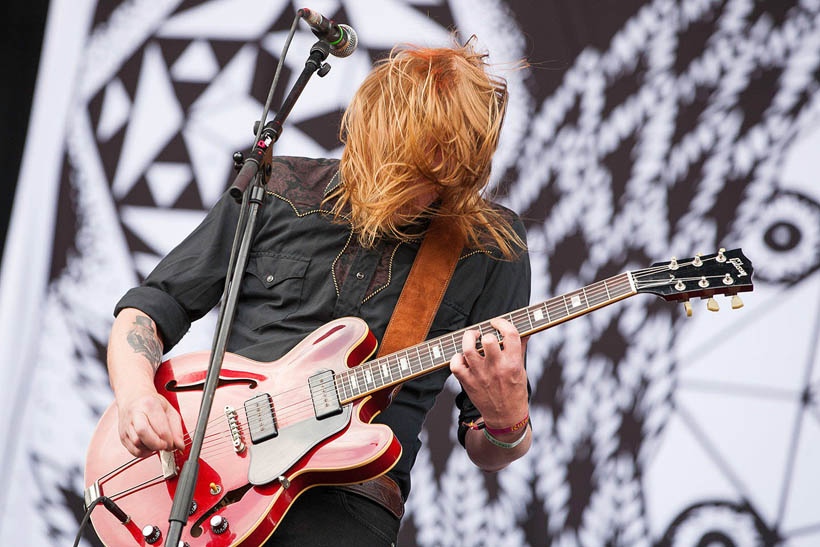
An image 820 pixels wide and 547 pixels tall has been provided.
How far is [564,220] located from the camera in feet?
9.60

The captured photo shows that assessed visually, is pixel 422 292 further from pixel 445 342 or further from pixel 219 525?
pixel 219 525

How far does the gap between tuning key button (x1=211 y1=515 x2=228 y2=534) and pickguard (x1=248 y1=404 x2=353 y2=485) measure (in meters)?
0.09

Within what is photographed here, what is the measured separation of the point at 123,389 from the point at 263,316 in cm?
37

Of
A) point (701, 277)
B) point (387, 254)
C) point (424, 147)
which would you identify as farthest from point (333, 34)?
point (701, 277)

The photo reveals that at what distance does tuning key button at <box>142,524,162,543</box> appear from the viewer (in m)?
1.62

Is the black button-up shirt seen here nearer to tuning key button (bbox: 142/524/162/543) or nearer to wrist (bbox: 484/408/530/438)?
wrist (bbox: 484/408/530/438)

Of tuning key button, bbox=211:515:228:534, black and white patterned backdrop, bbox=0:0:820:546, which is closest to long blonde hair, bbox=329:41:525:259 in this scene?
tuning key button, bbox=211:515:228:534

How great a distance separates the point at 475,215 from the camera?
194 centimetres

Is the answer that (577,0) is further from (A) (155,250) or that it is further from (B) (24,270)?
(B) (24,270)

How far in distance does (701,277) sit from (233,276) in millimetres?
1008

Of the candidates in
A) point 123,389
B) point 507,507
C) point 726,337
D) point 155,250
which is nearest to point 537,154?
point 726,337

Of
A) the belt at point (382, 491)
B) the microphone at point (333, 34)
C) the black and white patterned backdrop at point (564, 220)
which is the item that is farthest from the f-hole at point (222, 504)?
the black and white patterned backdrop at point (564, 220)

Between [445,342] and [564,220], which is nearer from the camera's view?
[445,342]

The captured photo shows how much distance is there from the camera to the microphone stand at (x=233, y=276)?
1.24 m
